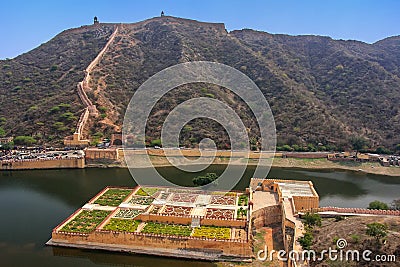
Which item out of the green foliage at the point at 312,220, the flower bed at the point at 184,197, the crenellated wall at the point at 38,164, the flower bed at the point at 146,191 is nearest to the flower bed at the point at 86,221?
the flower bed at the point at 146,191

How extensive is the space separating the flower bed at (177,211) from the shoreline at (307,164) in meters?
17.0

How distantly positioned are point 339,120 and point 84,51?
51.6 m

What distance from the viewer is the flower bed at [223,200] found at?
25828 millimetres

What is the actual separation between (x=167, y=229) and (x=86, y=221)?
5.75 meters

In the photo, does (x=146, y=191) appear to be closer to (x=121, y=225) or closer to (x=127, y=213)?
(x=127, y=213)

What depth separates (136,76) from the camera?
211 feet

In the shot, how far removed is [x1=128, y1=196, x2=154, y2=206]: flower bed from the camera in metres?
26.1

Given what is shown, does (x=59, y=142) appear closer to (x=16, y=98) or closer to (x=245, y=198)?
(x=16, y=98)

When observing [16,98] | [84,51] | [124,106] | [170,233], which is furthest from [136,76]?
[170,233]

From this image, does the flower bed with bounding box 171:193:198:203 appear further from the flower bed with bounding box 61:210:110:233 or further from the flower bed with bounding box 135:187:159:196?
the flower bed with bounding box 61:210:110:233

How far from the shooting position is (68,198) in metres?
30.0

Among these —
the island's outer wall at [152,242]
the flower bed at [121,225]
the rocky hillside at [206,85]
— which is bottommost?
the island's outer wall at [152,242]

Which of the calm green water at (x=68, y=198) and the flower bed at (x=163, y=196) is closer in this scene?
the calm green water at (x=68, y=198)

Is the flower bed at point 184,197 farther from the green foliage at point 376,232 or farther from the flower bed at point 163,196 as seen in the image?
the green foliage at point 376,232
